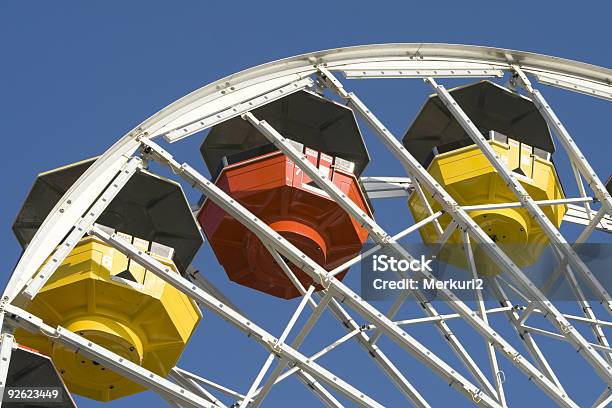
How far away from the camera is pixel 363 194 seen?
25734 mm

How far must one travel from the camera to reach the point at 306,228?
24.6 metres

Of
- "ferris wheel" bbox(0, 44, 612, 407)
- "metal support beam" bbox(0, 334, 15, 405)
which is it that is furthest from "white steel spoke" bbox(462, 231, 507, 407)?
"metal support beam" bbox(0, 334, 15, 405)

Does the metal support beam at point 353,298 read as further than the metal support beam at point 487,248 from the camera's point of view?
No

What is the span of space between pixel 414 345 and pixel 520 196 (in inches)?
141

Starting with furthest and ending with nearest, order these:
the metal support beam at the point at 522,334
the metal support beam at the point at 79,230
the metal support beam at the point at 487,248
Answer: the metal support beam at the point at 522,334
the metal support beam at the point at 487,248
the metal support beam at the point at 79,230

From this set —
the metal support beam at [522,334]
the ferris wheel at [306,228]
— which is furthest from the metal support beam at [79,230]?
the metal support beam at [522,334]

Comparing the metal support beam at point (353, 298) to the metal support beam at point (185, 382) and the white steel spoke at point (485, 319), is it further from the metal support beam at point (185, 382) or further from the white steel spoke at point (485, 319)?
the metal support beam at point (185, 382)

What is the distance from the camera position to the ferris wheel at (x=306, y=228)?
813 inches

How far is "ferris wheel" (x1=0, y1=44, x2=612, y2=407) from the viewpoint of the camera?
2064cm

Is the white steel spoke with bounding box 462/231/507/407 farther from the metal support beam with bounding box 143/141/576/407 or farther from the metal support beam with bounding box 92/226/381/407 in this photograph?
the metal support beam with bounding box 92/226/381/407

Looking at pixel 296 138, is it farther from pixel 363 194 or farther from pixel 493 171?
pixel 493 171

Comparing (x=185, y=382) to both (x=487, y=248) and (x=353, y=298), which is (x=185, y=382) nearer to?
(x=353, y=298)

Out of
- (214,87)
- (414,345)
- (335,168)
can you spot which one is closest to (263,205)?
(335,168)

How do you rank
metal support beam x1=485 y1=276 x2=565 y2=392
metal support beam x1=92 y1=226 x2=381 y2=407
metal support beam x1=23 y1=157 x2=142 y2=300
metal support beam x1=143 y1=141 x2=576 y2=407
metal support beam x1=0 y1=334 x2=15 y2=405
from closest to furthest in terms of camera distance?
1. metal support beam x1=0 y1=334 x2=15 y2=405
2. metal support beam x1=23 y1=157 x2=142 y2=300
3. metal support beam x1=92 y1=226 x2=381 y2=407
4. metal support beam x1=143 y1=141 x2=576 y2=407
5. metal support beam x1=485 y1=276 x2=565 y2=392
